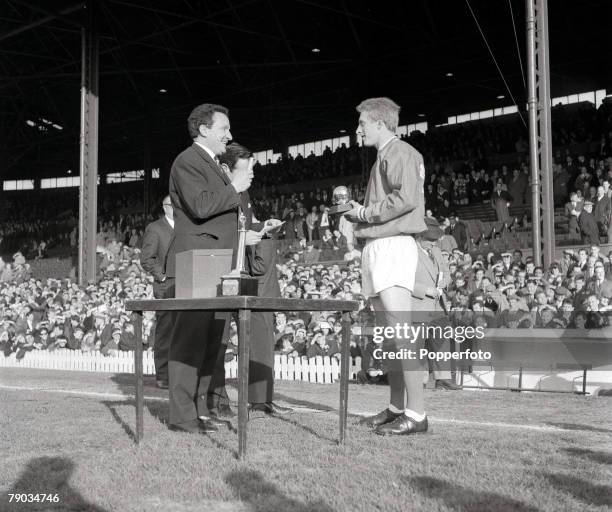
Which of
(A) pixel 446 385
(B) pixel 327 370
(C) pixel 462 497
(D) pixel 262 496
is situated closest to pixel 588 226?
(B) pixel 327 370

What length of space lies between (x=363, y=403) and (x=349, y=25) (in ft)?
72.3

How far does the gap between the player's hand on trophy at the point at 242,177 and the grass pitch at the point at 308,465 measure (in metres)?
1.58

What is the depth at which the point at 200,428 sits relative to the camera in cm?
500

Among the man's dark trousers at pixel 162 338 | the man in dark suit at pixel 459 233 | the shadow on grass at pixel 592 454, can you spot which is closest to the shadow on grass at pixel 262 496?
the shadow on grass at pixel 592 454

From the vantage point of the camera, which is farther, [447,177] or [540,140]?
[447,177]

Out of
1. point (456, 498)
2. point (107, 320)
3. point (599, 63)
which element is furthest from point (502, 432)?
point (599, 63)

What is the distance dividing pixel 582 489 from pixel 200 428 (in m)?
2.49

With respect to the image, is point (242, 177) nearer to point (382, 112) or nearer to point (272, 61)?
point (382, 112)

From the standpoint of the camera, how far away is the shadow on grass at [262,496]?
3.10 metres

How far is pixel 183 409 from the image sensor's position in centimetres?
498

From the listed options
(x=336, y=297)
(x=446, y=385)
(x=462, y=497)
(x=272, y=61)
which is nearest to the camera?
(x=462, y=497)

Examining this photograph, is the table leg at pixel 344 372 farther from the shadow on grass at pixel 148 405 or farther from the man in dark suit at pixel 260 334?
the shadow on grass at pixel 148 405

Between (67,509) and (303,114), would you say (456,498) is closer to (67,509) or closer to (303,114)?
(67,509)

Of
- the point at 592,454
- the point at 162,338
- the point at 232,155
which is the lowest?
the point at 592,454
